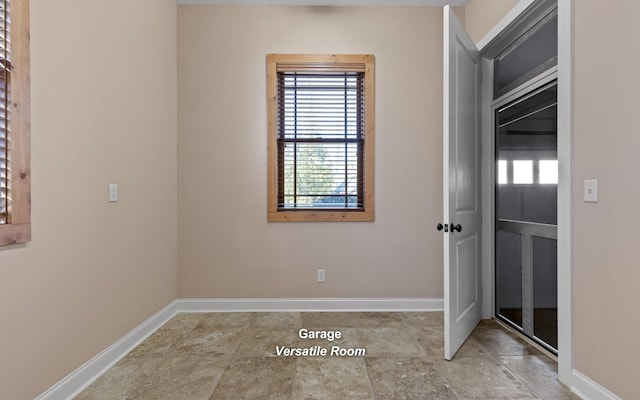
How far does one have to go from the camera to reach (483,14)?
279cm

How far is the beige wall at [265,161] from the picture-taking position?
308 cm

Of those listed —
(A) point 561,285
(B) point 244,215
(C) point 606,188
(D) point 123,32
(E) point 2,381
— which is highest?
(D) point 123,32

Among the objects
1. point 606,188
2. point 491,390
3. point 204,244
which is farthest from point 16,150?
point 606,188

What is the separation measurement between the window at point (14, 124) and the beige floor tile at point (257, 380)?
1.30 m

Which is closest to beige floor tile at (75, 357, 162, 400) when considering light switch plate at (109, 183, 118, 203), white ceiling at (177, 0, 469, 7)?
light switch plate at (109, 183, 118, 203)

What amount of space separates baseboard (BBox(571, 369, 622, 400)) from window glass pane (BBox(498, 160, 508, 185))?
1.43 meters

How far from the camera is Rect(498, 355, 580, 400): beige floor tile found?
1.76 meters

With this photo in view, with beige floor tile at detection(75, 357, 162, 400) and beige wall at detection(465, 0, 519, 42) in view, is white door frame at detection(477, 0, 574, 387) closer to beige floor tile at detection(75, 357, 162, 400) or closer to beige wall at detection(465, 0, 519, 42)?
beige wall at detection(465, 0, 519, 42)

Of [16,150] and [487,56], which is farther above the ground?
[487,56]

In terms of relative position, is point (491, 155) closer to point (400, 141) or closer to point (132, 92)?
point (400, 141)

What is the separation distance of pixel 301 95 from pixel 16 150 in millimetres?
2188

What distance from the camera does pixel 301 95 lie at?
10.2 feet

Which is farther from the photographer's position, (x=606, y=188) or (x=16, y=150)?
(x=606, y=188)

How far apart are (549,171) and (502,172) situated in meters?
0.51
